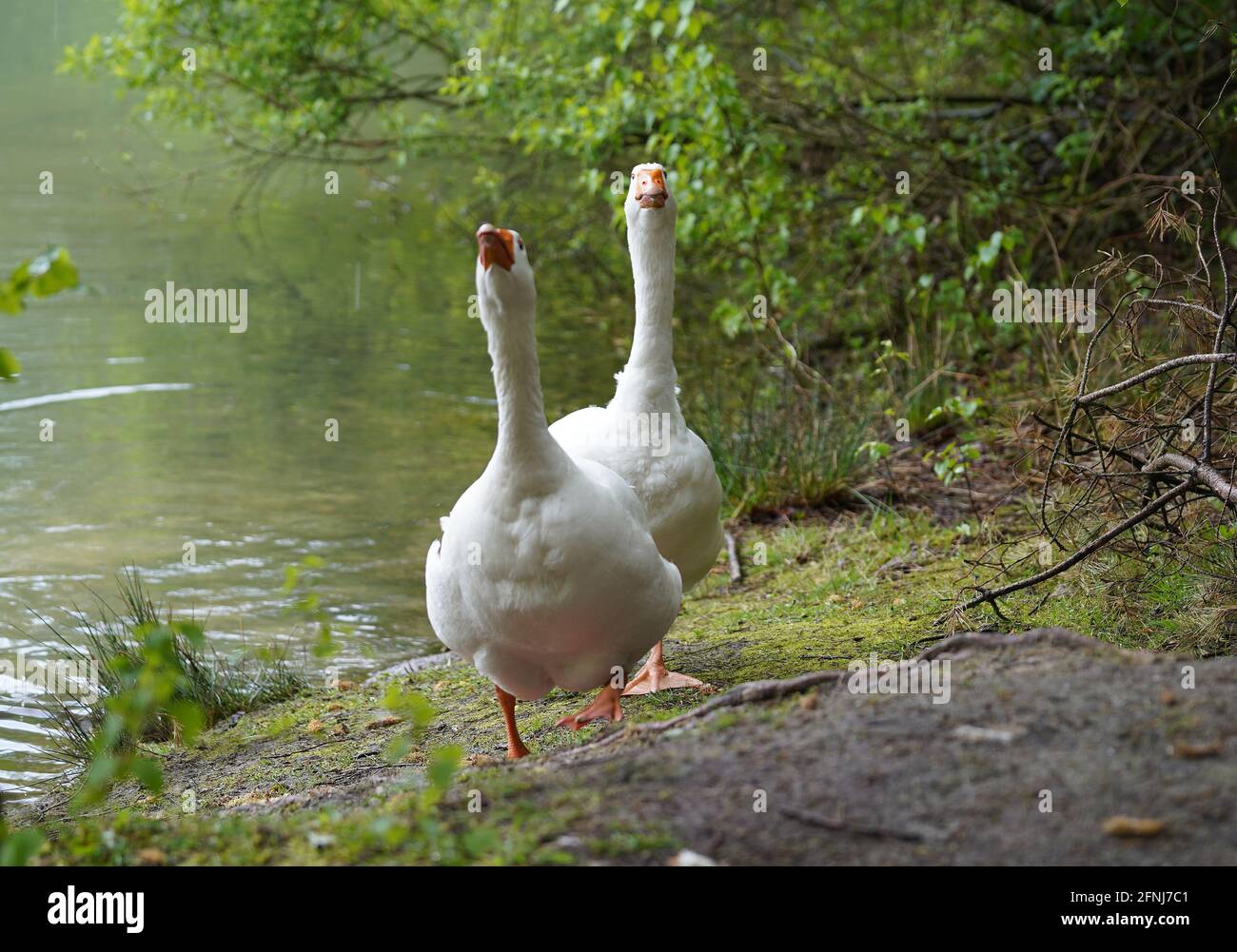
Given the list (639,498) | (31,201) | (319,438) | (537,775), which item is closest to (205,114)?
(319,438)

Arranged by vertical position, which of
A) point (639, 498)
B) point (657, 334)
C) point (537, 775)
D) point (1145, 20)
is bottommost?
point (537, 775)

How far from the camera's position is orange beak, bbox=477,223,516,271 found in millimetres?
3938

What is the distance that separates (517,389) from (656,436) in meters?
1.30

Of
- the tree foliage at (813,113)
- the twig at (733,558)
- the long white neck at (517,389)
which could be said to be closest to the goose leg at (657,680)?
the long white neck at (517,389)

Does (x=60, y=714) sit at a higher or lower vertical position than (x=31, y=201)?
lower

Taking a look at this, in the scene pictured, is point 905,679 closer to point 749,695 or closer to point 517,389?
point 749,695

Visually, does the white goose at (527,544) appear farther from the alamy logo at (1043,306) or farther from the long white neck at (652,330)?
the alamy logo at (1043,306)

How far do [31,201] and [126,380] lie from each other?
870 cm

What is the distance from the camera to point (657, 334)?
5.64 meters

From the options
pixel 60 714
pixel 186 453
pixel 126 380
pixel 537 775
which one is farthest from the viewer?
pixel 126 380
